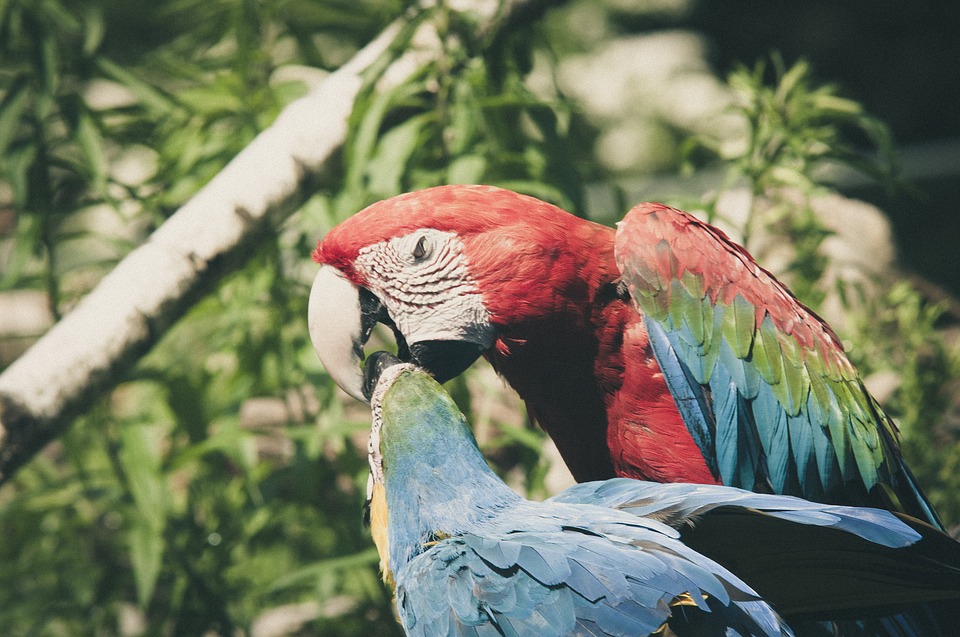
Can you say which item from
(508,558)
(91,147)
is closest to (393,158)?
(91,147)

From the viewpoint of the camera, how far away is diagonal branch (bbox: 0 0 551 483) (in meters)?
1.21

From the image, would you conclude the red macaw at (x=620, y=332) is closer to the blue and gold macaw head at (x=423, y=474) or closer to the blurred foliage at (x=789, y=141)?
the blue and gold macaw head at (x=423, y=474)

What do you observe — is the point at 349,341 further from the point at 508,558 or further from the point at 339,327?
the point at 508,558

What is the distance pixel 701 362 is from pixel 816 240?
702 mm

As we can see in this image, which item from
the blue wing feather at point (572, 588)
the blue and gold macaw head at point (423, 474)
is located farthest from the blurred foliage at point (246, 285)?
the blue wing feather at point (572, 588)

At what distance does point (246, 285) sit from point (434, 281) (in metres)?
0.70

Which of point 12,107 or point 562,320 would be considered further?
point 12,107

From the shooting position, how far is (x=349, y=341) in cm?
113

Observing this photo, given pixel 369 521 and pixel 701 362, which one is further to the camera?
pixel 701 362

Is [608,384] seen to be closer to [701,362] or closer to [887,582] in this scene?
[701,362]

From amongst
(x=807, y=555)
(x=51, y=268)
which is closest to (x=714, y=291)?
(x=807, y=555)

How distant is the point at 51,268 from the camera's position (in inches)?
59.9

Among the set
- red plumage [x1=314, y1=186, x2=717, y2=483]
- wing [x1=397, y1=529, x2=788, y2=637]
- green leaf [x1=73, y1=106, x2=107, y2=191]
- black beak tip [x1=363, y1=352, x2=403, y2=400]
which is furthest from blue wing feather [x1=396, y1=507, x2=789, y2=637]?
green leaf [x1=73, y1=106, x2=107, y2=191]

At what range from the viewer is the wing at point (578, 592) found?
754mm
